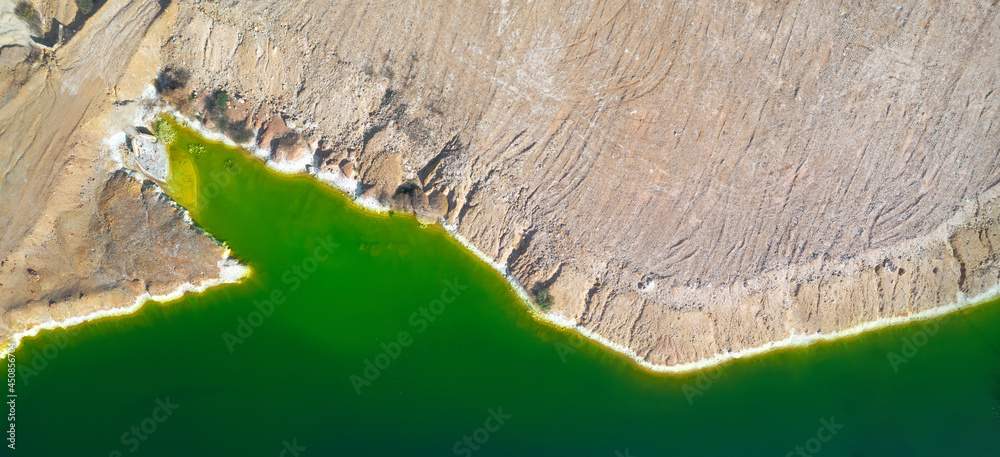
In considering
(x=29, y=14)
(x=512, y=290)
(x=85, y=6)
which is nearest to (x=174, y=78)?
(x=85, y=6)

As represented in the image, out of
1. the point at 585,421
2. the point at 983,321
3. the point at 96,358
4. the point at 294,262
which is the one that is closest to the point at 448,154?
the point at 294,262

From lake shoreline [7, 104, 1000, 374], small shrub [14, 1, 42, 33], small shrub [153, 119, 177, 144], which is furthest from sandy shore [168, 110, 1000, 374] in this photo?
small shrub [14, 1, 42, 33]

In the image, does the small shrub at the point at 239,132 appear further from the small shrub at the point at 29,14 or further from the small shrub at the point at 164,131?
the small shrub at the point at 29,14

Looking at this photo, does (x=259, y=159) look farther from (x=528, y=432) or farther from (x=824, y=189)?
(x=824, y=189)

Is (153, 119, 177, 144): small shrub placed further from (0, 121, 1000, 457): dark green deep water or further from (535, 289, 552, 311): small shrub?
(535, 289, 552, 311): small shrub

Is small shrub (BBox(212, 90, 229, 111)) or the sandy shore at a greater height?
small shrub (BBox(212, 90, 229, 111))

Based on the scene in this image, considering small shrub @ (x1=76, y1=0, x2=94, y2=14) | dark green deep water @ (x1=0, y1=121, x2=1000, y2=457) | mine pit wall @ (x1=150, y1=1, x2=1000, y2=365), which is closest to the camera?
mine pit wall @ (x1=150, y1=1, x2=1000, y2=365)

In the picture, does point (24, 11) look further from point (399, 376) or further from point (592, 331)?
point (592, 331)
